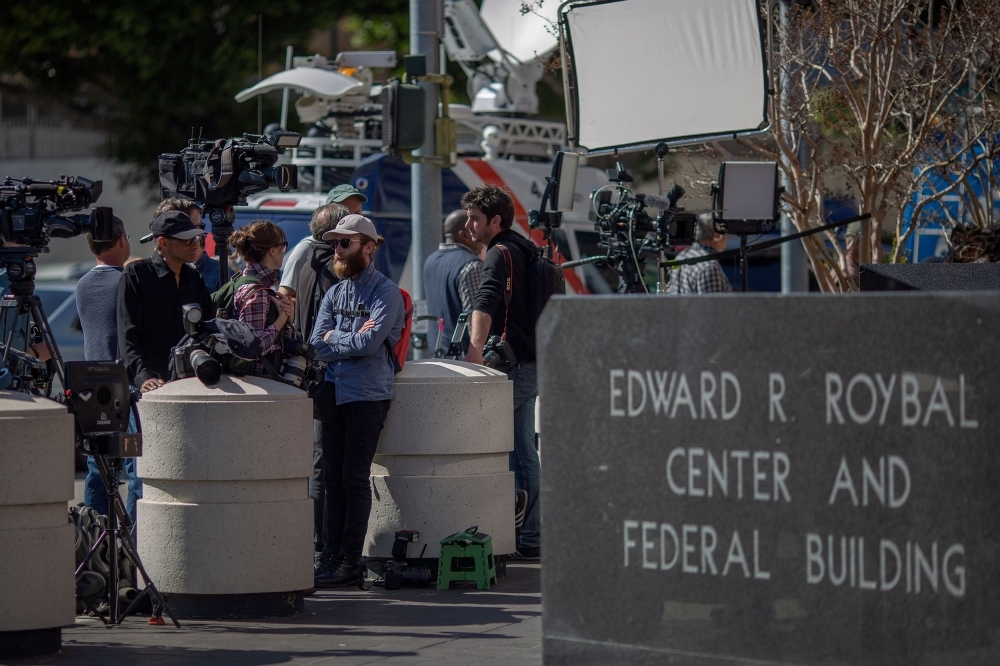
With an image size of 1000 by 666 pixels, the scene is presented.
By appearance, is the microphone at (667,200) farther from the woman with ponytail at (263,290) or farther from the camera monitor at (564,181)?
the woman with ponytail at (263,290)

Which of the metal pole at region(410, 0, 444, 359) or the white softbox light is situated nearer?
the white softbox light

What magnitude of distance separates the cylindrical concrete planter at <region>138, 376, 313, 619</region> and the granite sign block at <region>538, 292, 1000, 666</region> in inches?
102

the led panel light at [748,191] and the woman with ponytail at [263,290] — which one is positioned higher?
the led panel light at [748,191]

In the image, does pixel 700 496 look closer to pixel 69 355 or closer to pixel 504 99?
pixel 69 355

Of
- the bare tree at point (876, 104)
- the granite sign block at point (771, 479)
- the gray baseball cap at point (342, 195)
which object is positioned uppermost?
the bare tree at point (876, 104)

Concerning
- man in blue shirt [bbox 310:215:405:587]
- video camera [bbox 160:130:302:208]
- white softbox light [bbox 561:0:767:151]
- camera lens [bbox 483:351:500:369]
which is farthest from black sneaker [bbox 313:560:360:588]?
white softbox light [bbox 561:0:767:151]

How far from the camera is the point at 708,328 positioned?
414 centimetres

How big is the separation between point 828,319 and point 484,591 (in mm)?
4114

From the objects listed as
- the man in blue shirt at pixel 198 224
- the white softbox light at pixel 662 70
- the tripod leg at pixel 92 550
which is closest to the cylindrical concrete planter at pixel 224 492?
the tripod leg at pixel 92 550

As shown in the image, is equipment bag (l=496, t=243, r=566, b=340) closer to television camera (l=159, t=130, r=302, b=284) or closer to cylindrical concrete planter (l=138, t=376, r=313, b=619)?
television camera (l=159, t=130, r=302, b=284)

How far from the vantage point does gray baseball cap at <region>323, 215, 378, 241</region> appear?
7734 millimetres

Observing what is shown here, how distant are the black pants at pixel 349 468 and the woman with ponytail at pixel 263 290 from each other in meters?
0.58

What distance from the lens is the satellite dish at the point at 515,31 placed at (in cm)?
1733

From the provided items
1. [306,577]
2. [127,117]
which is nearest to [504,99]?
[127,117]
